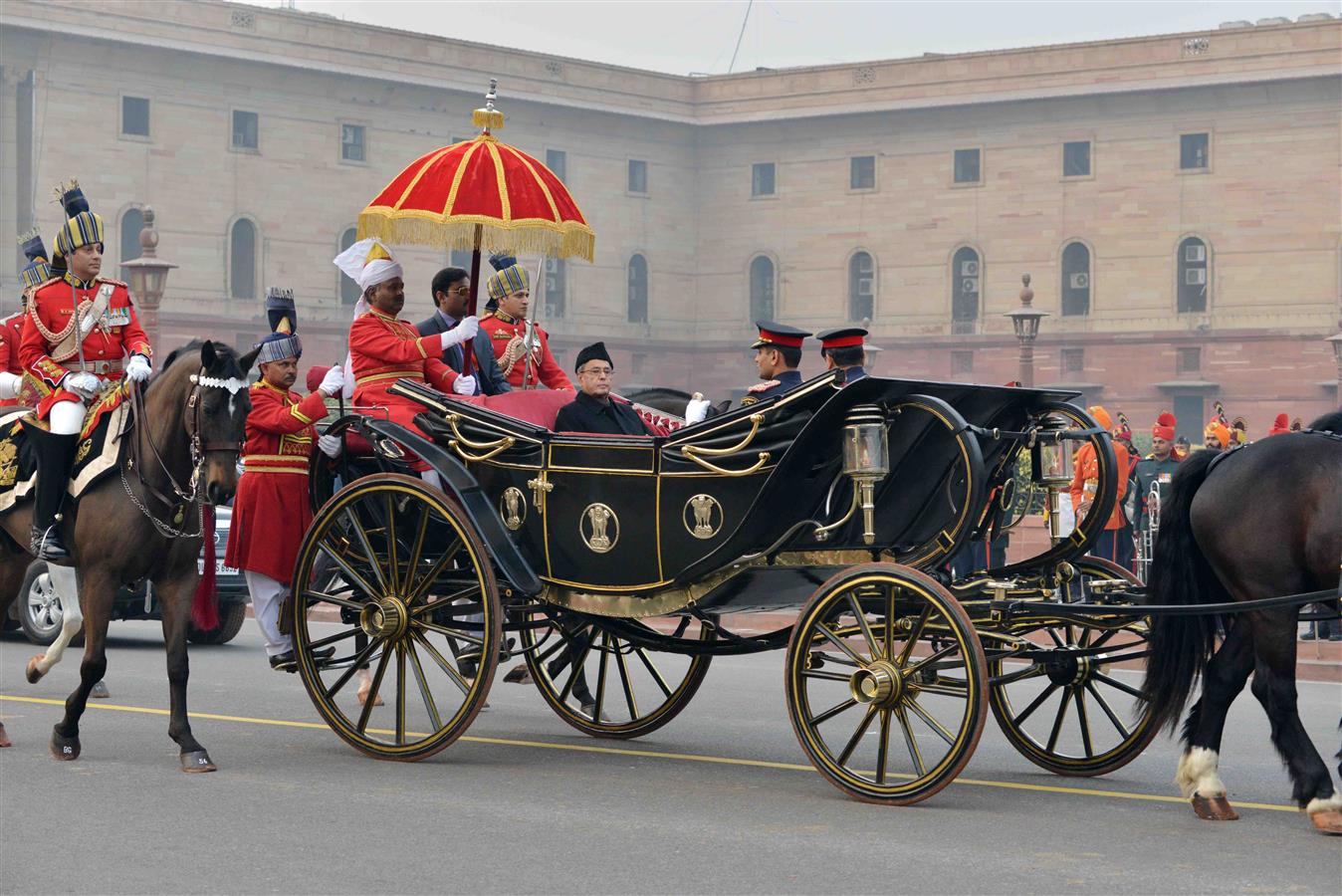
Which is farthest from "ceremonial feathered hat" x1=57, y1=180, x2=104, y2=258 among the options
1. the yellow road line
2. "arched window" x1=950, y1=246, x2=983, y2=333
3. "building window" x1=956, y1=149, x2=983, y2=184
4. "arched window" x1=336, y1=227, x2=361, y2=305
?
"building window" x1=956, y1=149, x2=983, y2=184

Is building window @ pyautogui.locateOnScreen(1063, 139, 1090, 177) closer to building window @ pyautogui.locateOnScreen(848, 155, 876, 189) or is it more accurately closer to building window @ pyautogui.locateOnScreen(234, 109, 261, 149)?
building window @ pyautogui.locateOnScreen(848, 155, 876, 189)

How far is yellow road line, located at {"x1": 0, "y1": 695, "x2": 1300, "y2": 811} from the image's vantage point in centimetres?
803

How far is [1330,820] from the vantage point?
23.4 ft

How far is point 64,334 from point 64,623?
285 centimetres

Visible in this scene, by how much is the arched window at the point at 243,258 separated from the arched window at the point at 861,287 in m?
20.4

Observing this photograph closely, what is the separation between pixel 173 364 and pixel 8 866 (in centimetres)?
303

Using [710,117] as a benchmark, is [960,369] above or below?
below

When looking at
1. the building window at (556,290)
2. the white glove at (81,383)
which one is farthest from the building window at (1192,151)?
the white glove at (81,383)

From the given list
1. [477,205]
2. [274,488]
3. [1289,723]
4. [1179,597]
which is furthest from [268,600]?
[1289,723]

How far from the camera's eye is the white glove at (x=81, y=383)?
9.38 meters

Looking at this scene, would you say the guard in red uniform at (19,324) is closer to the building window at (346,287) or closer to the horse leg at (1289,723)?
the horse leg at (1289,723)

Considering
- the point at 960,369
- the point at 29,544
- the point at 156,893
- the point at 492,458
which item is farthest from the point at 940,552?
the point at 960,369

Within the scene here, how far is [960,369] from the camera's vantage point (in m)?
65.6

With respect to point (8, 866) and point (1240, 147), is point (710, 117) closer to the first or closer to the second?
point (1240, 147)
